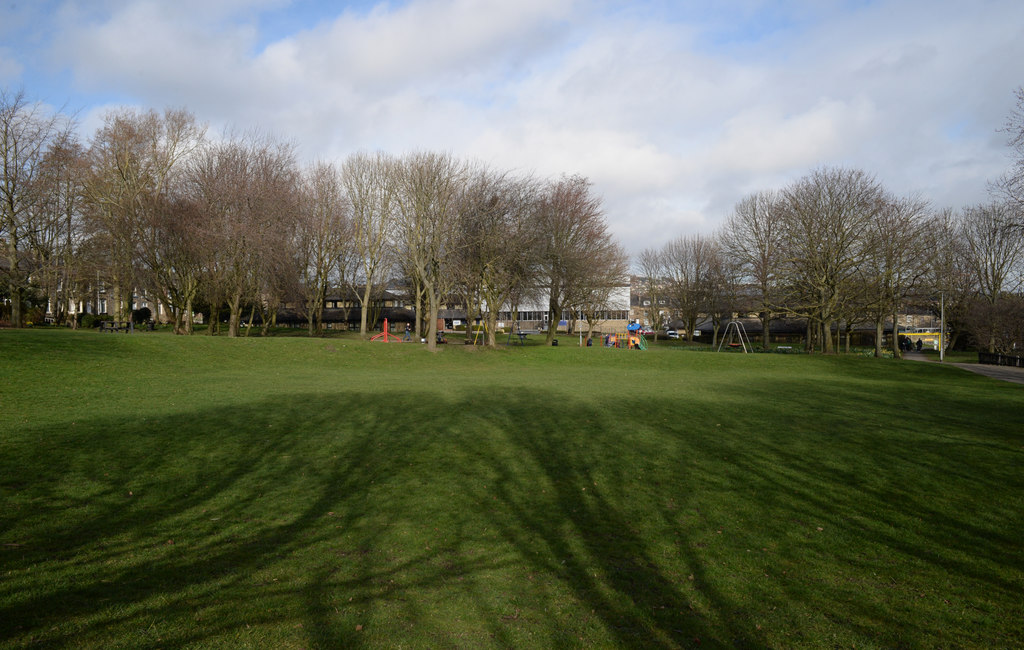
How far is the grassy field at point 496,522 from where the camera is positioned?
5.57 m

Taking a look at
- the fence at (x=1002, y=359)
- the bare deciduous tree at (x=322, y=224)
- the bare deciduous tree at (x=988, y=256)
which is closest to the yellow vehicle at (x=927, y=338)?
the bare deciduous tree at (x=988, y=256)

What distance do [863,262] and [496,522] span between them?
44835mm

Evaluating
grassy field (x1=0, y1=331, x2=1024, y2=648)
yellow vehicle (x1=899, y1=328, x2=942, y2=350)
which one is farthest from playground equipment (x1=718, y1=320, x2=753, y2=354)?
grassy field (x1=0, y1=331, x2=1024, y2=648)

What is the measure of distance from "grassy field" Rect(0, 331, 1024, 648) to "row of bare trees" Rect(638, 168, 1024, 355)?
94.2 ft

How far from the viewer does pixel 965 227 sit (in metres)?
61.1

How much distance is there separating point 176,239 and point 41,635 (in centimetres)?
4368

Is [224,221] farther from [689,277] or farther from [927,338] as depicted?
[927,338]

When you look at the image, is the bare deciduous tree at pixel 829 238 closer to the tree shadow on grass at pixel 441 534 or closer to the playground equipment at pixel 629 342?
the playground equipment at pixel 629 342

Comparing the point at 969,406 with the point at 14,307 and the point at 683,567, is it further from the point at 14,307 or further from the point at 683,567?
the point at 14,307

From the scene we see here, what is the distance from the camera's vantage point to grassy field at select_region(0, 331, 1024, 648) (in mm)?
5574

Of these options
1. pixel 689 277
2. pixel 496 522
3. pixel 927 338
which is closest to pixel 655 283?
pixel 689 277

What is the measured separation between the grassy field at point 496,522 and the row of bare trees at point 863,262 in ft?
94.2

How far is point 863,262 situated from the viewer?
43.6 metres

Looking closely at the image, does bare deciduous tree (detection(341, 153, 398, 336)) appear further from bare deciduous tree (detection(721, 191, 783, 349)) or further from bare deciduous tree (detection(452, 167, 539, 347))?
bare deciduous tree (detection(721, 191, 783, 349))
